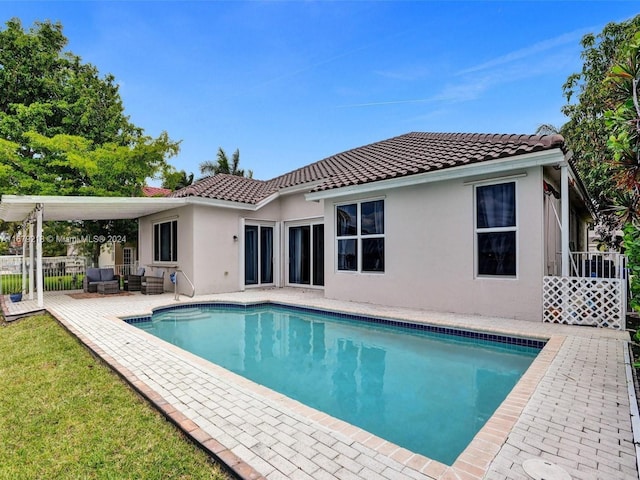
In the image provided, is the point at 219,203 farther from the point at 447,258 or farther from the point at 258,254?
the point at 447,258

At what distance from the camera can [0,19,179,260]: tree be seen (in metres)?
19.3

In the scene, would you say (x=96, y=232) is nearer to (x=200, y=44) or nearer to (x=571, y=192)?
(x=200, y=44)

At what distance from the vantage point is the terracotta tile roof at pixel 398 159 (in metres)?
Answer: 10.1

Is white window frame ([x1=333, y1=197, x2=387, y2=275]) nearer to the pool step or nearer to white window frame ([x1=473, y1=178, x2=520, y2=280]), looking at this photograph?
white window frame ([x1=473, y1=178, x2=520, y2=280])

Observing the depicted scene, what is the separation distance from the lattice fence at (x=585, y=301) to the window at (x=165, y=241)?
599 inches

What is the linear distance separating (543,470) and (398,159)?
1241 cm

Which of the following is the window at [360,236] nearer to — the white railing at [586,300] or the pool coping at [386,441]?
the white railing at [586,300]

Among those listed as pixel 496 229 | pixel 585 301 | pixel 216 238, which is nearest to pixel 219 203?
pixel 216 238

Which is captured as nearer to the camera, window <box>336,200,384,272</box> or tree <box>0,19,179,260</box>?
window <box>336,200,384,272</box>

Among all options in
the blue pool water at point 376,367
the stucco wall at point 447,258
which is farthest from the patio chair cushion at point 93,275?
the stucco wall at point 447,258

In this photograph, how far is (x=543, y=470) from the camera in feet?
10.6

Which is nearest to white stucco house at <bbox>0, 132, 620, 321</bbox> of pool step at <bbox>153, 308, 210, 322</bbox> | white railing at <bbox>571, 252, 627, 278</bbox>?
white railing at <bbox>571, 252, 627, 278</bbox>

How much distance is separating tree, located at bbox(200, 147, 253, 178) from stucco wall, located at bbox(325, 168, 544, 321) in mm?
29087

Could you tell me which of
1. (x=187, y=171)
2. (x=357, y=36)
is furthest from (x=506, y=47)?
(x=187, y=171)
